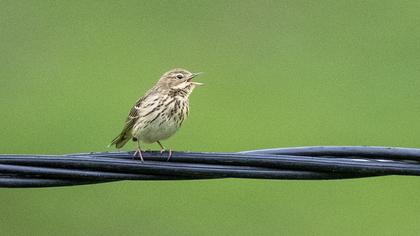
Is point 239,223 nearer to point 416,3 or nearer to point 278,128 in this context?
point 278,128

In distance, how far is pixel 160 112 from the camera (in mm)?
13641

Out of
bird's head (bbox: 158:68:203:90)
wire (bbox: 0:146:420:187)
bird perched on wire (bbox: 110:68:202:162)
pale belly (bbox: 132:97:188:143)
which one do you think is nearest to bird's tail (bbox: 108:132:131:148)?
bird perched on wire (bbox: 110:68:202:162)

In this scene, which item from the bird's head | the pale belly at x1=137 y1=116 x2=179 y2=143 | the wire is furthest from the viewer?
the bird's head

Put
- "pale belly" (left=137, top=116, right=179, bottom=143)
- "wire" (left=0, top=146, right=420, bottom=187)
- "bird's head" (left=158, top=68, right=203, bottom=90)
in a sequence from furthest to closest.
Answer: "bird's head" (left=158, top=68, right=203, bottom=90)
"pale belly" (left=137, top=116, right=179, bottom=143)
"wire" (left=0, top=146, right=420, bottom=187)

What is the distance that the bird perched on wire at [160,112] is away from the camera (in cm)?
1361

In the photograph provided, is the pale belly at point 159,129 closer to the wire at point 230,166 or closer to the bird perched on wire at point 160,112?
the bird perched on wire at point 160,112

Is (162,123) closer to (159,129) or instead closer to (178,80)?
(159,129)

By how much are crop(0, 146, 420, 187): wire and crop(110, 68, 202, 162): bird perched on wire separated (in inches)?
110

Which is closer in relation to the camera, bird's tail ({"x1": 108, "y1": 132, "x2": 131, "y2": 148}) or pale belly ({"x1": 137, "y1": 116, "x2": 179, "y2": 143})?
pale belly ({"x1": 137, "y1": 116, "x2": 179, "y2": 143})

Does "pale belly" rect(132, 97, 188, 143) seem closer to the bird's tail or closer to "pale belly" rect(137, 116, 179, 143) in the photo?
"pale belly" rect(137, 116, 179, 143)

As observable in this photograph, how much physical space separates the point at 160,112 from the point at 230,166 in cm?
306

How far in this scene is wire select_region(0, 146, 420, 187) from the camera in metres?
10.5

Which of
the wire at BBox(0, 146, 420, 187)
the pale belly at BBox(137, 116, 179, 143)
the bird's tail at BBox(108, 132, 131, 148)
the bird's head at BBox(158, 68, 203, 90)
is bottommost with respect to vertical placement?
the wire at BBox(0, 146, 420, 187)

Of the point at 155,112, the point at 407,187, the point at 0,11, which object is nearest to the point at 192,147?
the point at 407,187
